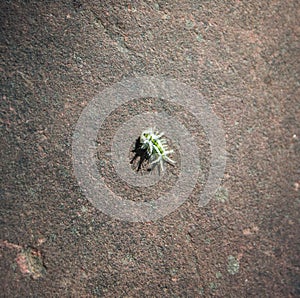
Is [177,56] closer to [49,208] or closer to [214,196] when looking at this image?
[214,196]

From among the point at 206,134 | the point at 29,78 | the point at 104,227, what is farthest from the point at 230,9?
the point at 104,227

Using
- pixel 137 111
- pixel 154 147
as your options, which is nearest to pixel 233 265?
pixel 154 147

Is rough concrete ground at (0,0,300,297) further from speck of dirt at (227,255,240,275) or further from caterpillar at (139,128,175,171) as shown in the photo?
caterpillar at (139,128,175,171)

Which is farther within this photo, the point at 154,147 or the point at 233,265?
the point at 233,265

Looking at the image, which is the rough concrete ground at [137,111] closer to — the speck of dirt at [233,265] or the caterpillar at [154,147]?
the speck of dirt at [233,265]

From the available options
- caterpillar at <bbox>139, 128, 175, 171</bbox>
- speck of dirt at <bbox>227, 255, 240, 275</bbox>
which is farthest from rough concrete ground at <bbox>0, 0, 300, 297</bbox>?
caterpillar at <bbox>139, 128, 175, 171</bbox>

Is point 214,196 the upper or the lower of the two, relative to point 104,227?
upper

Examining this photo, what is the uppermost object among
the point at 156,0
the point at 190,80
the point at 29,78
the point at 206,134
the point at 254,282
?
the point at 156,0

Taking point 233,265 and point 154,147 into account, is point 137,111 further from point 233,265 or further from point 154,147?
point 233,265
